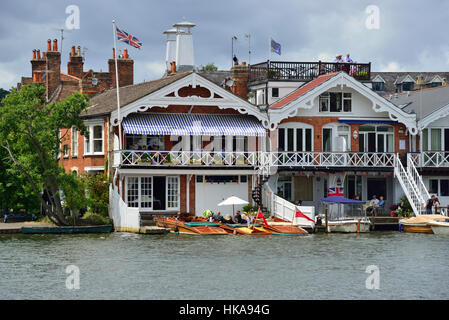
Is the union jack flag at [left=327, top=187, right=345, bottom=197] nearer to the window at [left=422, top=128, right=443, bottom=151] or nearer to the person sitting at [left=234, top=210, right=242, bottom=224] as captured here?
the window at [left=422, top=128, right=443, bottom=151]

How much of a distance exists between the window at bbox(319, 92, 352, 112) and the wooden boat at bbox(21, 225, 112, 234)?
1634 cm

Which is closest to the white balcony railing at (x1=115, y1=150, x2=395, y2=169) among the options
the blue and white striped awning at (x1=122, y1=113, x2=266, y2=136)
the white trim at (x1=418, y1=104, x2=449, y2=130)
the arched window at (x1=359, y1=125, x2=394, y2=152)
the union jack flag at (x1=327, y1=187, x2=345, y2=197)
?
the arched window at (x1=359, y1=125, x2=394, y2=152)

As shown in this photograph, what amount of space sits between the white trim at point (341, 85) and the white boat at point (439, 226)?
906cm

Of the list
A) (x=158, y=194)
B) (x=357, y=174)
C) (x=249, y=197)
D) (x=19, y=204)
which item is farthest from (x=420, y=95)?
(x=19, y=204)

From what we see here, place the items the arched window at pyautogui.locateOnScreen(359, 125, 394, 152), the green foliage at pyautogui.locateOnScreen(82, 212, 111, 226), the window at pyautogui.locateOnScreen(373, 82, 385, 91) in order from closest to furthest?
the green foliage at pyautogui.locateOnScreen(82, 212, 111, 226) < the arched window at pyautogui.locateOnScreen(359, 125, 394, 152) < the window at pyautogui.locateOnScreen(373, 82, 385, 91)

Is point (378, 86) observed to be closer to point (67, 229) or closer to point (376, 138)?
point (376, 138)

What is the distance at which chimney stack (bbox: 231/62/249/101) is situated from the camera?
193 ft

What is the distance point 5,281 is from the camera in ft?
108

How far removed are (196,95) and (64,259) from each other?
62.2 feet

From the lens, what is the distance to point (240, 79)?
5891cm

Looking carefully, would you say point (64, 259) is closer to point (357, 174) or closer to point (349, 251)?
point (349, 251)

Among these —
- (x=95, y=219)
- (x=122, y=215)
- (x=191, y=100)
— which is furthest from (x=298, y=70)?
(x=95, y=219)

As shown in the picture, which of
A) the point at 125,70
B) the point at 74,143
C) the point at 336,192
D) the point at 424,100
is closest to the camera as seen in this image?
the point at 336,192

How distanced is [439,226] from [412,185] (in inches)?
238
